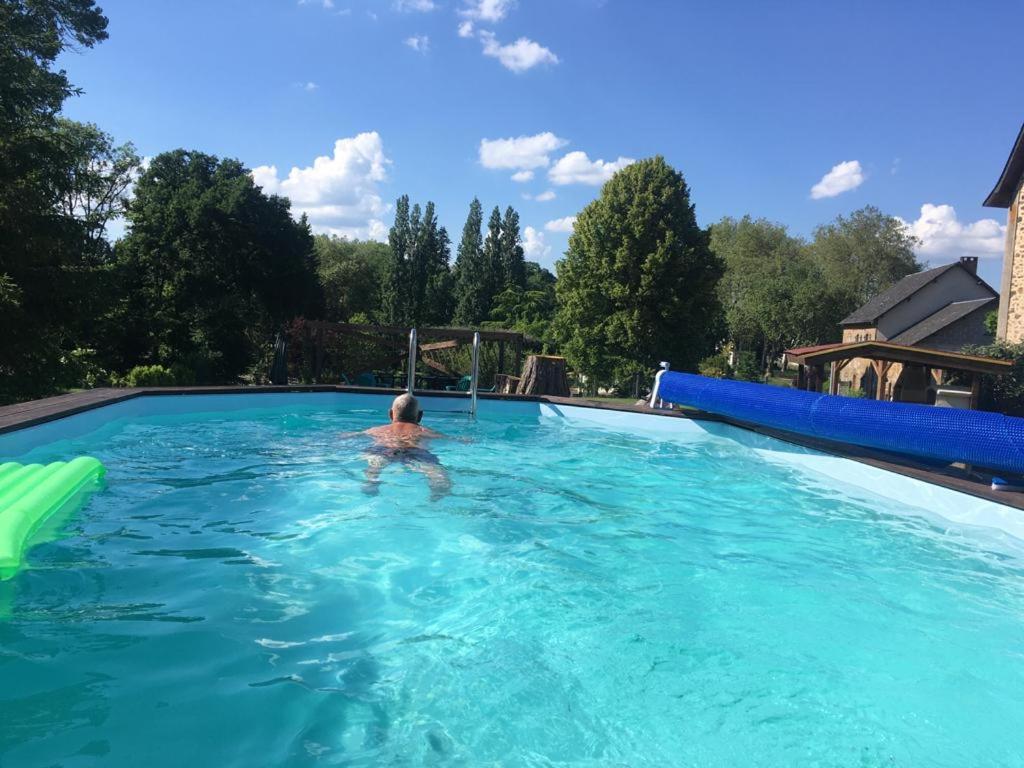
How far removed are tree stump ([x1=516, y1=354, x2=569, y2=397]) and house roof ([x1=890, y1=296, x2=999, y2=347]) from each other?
57.4ft

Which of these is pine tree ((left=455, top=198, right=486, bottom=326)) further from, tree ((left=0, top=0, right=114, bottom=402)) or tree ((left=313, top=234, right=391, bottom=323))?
tree ((left=0, top=0, right=114, bottom=402))

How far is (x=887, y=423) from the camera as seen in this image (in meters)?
7.47

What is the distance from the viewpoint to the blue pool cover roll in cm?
627

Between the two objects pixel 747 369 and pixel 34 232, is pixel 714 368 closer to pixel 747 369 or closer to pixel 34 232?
pixel 747 369

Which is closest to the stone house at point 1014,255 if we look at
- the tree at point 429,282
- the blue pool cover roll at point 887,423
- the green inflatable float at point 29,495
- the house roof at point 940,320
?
the house roof at point 940,320

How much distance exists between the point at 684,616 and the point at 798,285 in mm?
39943

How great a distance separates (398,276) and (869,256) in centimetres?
3343

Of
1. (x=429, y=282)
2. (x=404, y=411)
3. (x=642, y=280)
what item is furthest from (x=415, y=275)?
(x=404, y=411)

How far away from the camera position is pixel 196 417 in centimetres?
1145

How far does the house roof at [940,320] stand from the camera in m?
25.6

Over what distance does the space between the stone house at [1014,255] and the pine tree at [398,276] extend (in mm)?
28260

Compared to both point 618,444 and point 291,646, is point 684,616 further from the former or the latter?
point 618,444

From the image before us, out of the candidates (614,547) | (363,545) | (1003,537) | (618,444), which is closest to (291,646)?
(363,545)

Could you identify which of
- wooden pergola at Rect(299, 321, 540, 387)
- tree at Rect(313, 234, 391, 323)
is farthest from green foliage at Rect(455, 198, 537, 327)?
wooden pergola at Rect(299, 321, 540, 387)
